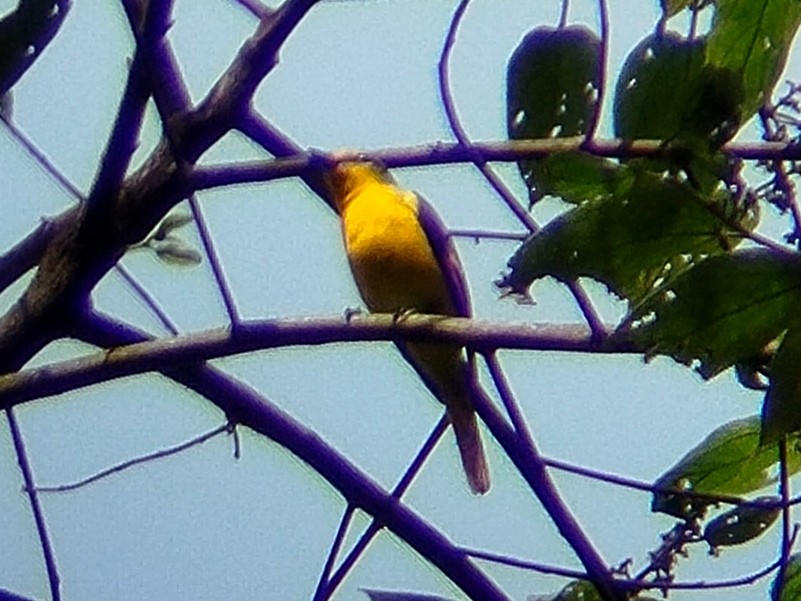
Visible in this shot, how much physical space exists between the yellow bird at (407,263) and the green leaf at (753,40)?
210cm

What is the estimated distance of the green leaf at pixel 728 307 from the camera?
93 centimetres

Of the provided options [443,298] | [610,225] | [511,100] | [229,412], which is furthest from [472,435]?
[610,225]

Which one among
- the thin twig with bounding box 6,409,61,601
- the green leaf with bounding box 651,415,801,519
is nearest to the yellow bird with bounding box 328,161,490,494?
the thin twig with bounding box 6,409,61,601

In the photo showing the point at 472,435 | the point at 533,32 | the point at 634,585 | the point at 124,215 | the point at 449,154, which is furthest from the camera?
the point at 472,435

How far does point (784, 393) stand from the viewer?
94cm

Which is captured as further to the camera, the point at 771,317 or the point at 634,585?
the point at 634,585

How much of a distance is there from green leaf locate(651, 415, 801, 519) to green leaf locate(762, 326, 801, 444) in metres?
0.24

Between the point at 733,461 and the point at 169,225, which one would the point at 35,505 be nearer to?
the point at 169,225

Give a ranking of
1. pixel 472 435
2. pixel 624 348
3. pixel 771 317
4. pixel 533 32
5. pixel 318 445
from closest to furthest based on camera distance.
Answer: pixel 771 317, pixel 624 348, pixel 533 32, pixel 318 445, pixel 472 435

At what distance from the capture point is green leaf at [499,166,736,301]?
991 millimetres

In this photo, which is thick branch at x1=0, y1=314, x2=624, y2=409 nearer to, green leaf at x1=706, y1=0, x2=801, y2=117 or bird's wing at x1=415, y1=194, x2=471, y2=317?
green leaf at x1=706, y1=0, x2=801, y2=117

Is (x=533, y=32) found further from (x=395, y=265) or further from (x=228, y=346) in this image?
(x=395, y=265)

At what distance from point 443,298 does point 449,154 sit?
1.90m

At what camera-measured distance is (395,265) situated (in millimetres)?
3479
